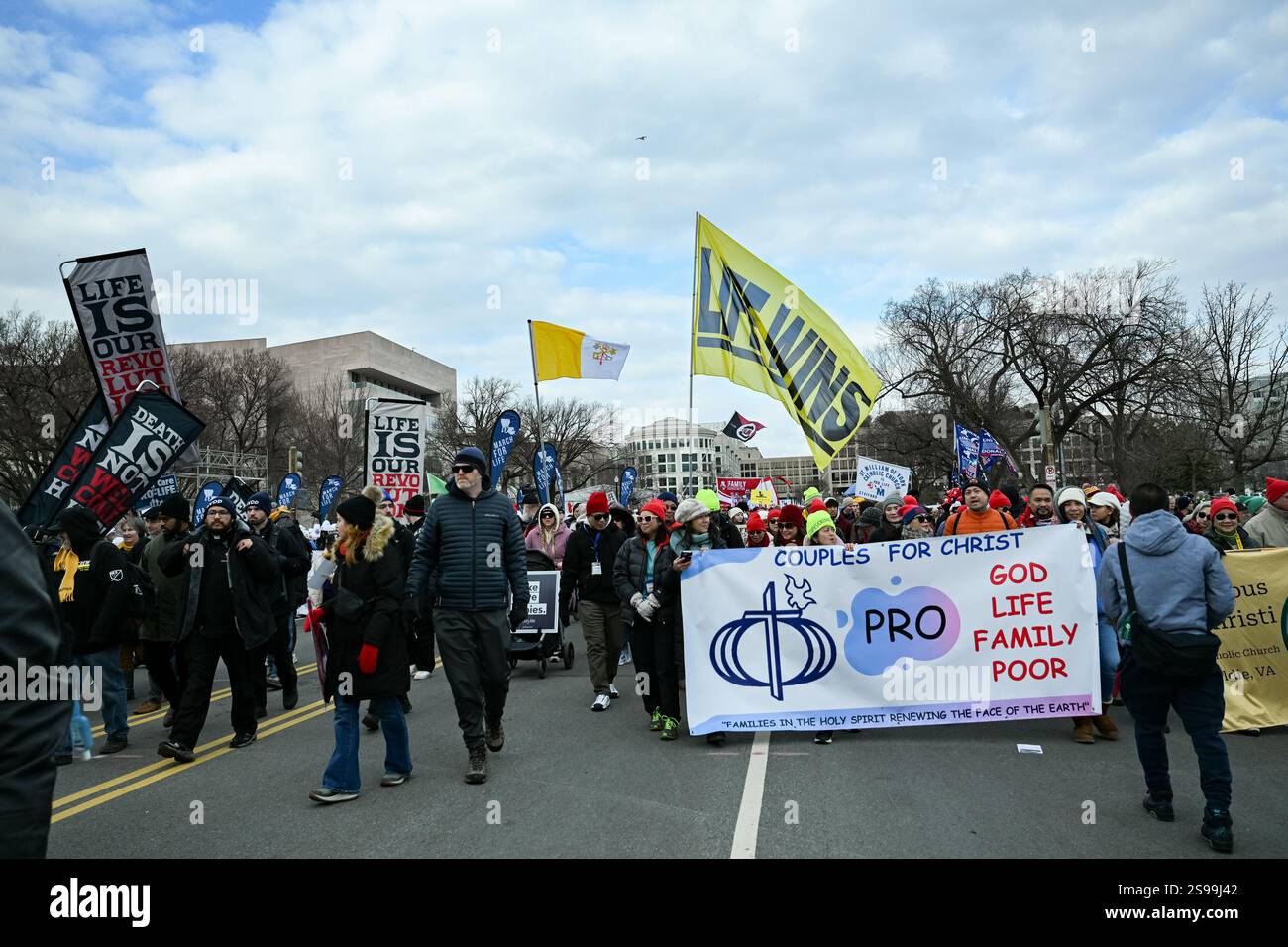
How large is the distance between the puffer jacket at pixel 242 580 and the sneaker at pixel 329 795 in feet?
6.81

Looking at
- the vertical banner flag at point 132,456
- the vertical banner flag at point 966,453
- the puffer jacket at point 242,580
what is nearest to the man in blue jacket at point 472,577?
the puffer jacket at point 242,580

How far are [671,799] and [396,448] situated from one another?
783 cm

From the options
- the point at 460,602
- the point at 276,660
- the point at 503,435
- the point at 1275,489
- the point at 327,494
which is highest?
the point at 503,435

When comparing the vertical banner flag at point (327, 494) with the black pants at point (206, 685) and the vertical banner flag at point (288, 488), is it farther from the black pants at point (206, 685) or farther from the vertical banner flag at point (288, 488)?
the black pants at point (206, 685)

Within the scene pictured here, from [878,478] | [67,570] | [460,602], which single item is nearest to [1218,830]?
[460,602]

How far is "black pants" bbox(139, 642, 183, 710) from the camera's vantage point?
26.6 ft

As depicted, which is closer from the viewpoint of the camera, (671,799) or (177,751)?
(671,799)

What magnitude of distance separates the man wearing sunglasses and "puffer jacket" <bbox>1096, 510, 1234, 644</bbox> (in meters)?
4.84

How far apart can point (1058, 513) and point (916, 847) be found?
4.29 m

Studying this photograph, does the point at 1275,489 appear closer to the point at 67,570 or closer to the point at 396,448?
the point at 396,448

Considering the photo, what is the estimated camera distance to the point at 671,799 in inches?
210

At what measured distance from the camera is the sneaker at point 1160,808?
4.80m

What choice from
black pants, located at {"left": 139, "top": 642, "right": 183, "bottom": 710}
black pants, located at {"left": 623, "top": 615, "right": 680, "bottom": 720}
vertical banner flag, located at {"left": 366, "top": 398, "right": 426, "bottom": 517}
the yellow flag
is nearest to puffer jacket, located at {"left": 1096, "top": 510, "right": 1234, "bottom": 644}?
black pants, located at {"left": 623, "top": 615, "right": 680, "bottom": 720}
